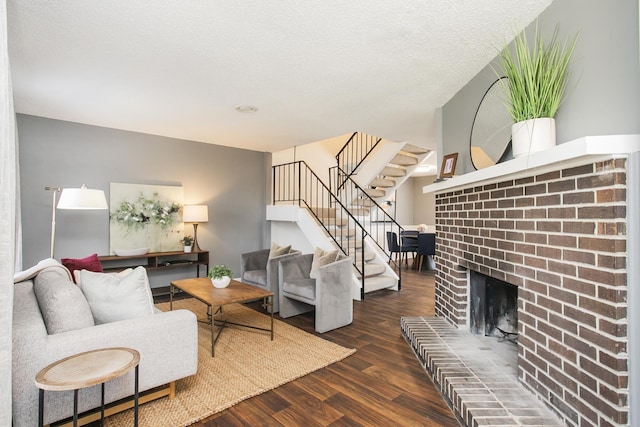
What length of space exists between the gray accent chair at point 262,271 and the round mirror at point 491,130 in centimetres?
242

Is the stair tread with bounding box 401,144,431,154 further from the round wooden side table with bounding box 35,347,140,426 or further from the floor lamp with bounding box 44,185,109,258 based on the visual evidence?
the round wooden side table with bounding box 35,347,140,426

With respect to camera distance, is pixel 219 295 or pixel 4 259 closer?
pixel 4 259

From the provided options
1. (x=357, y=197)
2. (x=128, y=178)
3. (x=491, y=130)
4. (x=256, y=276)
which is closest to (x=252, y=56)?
(x=491, y=130)

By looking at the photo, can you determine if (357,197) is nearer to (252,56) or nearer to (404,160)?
(404,160)

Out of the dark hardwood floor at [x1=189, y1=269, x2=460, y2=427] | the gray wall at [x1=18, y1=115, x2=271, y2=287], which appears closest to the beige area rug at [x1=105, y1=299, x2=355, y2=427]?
the dark hardwood floor at [x1=189, y1=269, x2=460, y2=427]

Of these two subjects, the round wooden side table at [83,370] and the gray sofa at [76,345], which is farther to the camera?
the gray sofa at [76,345]

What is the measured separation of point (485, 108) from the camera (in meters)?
2.65

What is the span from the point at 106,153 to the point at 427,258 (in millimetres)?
6352

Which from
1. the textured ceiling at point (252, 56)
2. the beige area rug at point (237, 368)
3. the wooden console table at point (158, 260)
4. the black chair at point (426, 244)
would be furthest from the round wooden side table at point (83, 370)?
the black chair at point (426, 244)

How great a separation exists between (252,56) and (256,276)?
268 cm

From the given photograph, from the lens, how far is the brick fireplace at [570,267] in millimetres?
1369

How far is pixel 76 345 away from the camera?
1775mm

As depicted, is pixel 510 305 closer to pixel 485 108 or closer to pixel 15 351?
pixel 485 108

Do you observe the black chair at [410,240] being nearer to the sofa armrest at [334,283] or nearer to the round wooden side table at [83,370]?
the sofa armrest at [334,283]
